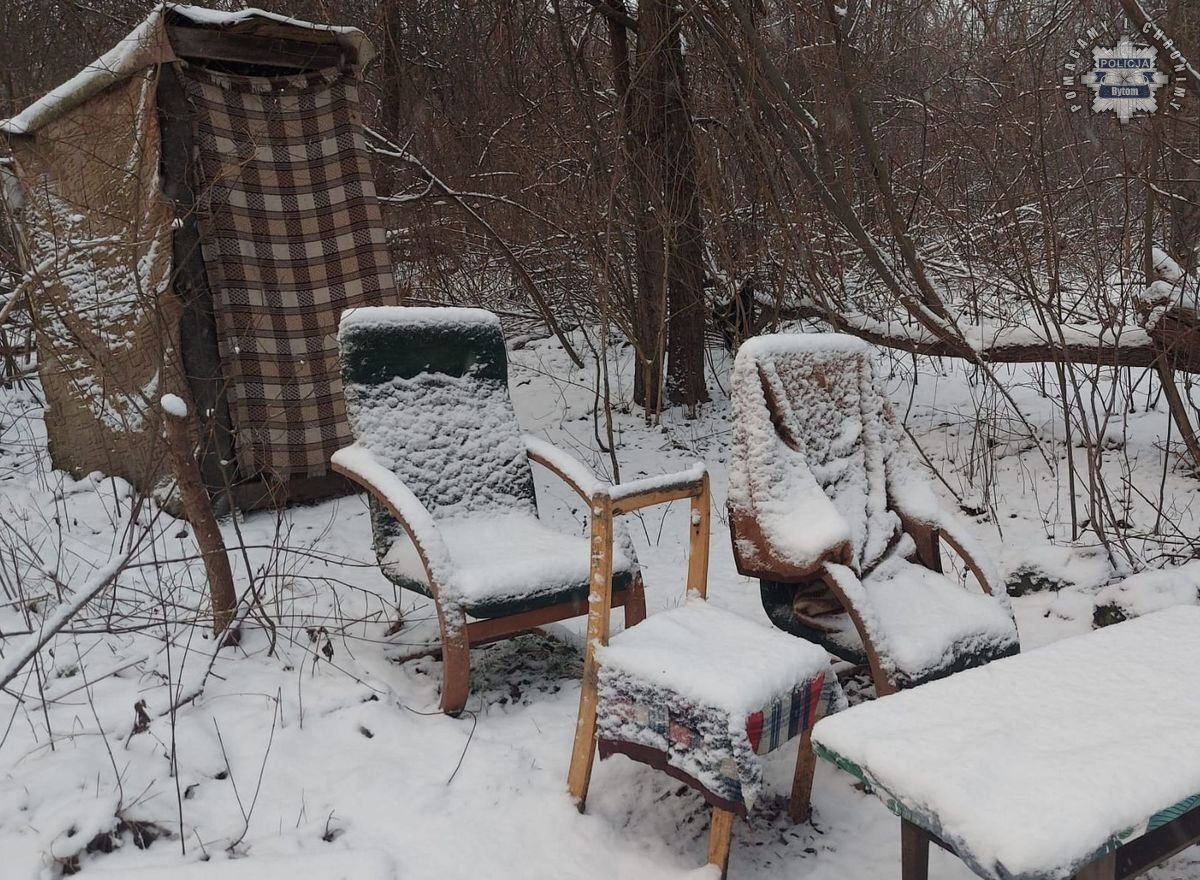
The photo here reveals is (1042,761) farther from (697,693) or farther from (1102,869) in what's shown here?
(697,693)

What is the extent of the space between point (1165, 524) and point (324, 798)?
367 centimetres

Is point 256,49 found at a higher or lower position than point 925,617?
higher

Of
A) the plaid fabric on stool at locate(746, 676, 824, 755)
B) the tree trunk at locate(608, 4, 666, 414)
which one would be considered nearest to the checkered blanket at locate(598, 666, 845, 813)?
the plaid fabric on stool at locate(746, 676, 824, 755)

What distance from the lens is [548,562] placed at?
291 centimetres

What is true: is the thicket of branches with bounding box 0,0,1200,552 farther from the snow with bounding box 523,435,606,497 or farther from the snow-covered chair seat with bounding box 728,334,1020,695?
the snow with bounding box 523,435,606,497

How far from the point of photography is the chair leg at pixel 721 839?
2.12 meters

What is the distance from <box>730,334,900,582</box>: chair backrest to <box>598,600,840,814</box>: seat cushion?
34cm

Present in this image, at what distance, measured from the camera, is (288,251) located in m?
4.47

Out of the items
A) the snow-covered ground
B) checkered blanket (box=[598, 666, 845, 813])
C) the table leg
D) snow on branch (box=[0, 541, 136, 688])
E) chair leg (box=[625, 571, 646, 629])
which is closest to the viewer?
the table leg

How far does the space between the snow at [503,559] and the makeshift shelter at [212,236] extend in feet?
4.05

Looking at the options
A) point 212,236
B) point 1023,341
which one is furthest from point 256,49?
point 1023,341

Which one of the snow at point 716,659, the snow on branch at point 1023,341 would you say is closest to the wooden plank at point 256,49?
the snow on branch at point 1023,341

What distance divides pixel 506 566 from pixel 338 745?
2.23ft

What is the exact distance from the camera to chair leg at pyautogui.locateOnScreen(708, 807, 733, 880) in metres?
2.12
